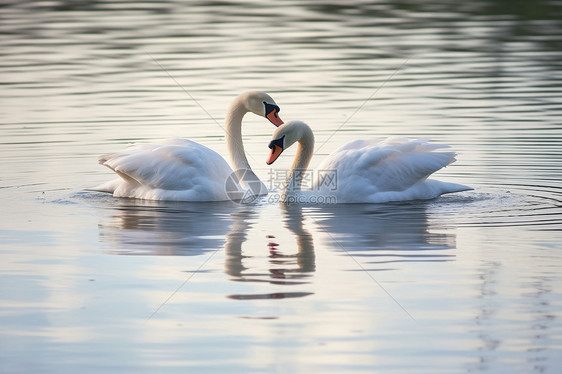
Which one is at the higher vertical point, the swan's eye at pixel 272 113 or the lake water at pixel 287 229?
the swan's eye at pixel 272 113

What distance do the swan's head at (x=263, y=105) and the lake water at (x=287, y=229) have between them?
2.34 ft

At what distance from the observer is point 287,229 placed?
418 inches

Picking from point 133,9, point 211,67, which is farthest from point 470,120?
point 133,9

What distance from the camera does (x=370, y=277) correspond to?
27.4 ft

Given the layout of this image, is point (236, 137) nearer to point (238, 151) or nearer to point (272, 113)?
point (238, 151)

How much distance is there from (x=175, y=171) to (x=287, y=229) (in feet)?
6.94

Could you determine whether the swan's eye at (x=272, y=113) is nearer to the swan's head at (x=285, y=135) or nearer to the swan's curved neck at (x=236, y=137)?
the swan's curved neck at (x=236, y=137)

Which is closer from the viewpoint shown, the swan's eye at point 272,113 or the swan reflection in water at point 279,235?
the swan reflection in water at point 279,235

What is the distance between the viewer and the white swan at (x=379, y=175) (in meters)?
→ 12.0

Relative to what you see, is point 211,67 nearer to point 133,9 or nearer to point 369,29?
point 369,29

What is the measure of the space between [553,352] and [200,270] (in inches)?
→ 122

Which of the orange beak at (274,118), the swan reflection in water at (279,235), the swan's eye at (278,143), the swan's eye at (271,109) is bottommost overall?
the swan reflection in water at (279,235)

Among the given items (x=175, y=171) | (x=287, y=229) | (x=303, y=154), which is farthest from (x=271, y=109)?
(x=287, y=229)

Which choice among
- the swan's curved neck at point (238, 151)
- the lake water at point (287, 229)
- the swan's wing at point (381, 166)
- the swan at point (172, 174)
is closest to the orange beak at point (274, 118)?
the swan's curved neck at point (238, 151)
